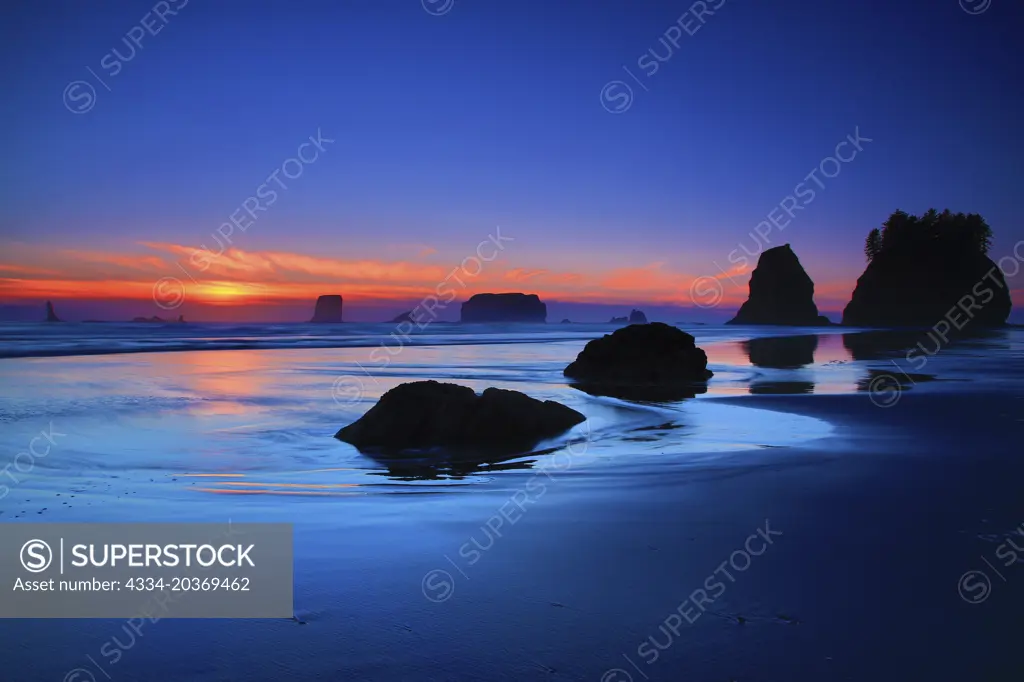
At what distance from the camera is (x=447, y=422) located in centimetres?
843

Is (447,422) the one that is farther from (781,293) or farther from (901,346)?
(781,293)

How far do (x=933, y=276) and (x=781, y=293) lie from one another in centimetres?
3834

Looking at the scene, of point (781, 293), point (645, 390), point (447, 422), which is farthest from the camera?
point (781, 293)

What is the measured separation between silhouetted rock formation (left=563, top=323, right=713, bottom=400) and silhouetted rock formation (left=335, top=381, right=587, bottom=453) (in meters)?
6.96

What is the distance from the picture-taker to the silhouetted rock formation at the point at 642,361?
16.3 metres

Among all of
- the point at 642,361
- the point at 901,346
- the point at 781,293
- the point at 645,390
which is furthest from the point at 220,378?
the point at 781,293

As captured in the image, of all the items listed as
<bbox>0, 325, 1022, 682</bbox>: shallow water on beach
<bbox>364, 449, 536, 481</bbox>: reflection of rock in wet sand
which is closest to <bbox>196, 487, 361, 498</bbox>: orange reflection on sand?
<bbox>0, 325, 1022, 682</bbox>: shallow water on beach

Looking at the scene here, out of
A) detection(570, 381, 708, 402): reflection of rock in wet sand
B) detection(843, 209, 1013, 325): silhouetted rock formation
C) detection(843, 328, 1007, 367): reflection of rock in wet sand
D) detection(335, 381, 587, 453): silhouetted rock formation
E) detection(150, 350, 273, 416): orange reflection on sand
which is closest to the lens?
detection(335, 381, 587, 453): silhouetted rock formation

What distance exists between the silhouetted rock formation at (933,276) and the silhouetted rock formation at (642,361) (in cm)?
10030

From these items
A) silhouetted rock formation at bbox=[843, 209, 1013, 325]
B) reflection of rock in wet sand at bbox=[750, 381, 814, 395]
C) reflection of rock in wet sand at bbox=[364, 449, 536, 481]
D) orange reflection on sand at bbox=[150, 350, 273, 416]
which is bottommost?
reflection of rock in wet sand at bbox=[364, 449, 536, 481]

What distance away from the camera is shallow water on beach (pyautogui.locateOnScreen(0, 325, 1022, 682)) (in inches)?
112

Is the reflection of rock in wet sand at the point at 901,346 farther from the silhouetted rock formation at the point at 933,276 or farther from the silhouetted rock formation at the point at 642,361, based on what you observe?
the silhouetted rock formation at the point at 933,276

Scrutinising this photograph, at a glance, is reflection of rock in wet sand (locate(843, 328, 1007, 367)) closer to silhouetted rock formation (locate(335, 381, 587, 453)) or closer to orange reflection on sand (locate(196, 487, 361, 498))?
silhouetted rock formation (locate(335, 381, 587, 453))

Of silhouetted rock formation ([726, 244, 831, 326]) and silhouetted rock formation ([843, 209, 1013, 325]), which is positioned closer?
silhouetted rock formation ([843, 209, 1013, 325])
